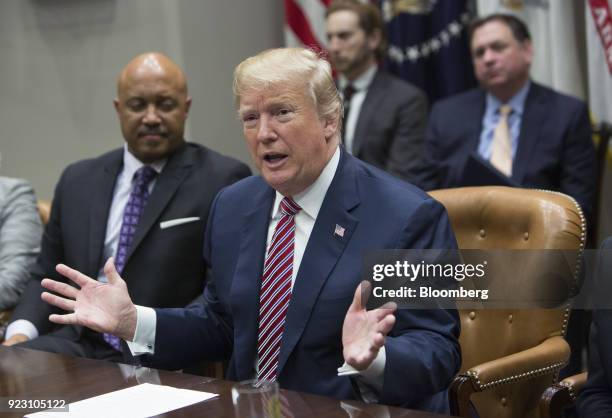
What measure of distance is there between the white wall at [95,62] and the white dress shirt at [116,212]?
142 cm

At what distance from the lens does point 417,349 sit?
2287mm

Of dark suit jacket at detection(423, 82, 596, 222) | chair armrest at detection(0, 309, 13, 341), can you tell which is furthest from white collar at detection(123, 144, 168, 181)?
dark suit jacket at detection(423, 82, 596, 222)

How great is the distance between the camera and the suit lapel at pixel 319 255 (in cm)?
245

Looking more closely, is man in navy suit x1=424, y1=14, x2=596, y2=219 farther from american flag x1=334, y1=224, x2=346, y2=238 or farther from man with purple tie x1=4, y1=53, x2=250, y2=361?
american flag x1=334, y1=224, x2=346, y2=238

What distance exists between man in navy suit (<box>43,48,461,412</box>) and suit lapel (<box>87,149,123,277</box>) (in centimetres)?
98

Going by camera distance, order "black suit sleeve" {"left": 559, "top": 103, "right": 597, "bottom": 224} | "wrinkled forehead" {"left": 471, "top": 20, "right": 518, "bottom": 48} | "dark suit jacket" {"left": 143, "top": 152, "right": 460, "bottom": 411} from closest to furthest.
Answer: "dark suit jacket" {"left": 143, "top": 152, "right": 460, "bottom": 411}
"black suit sleeve" {"left": 559, "top": 103, "right": 597, "bottom": 224}
"wrinkled forehead" {"left": 471, "top": 20, "right": 518, "bottom": 48}

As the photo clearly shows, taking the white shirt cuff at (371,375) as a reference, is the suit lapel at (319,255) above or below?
above

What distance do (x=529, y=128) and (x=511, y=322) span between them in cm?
182

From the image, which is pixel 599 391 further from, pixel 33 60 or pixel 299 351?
pixel 33 60

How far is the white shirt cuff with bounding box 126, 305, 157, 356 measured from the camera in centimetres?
259

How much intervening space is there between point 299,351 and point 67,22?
3.60 meters

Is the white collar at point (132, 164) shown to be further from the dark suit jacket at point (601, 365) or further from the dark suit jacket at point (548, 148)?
the dark suit jacket at point (601, 365)

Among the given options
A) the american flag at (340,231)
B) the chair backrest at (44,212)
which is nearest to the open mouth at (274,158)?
the american flag at (340,231)

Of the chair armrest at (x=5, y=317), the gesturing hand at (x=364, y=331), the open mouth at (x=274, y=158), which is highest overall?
the open mouth at (x=274, y=158)
